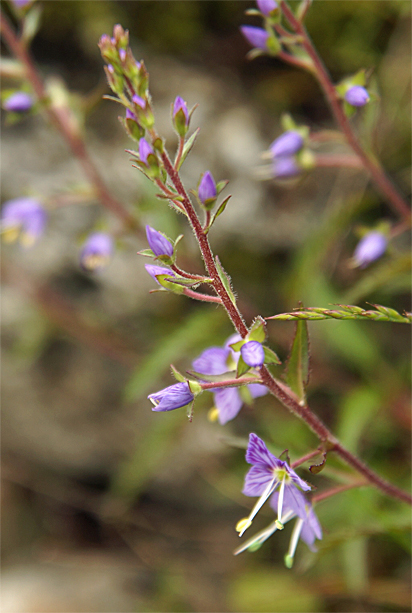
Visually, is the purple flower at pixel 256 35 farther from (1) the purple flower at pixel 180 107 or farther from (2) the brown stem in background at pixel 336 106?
(1) the purple flower at pixel 180 107

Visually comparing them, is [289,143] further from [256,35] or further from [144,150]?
[144,150]

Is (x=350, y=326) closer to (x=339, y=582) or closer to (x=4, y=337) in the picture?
(x=339, y=582)

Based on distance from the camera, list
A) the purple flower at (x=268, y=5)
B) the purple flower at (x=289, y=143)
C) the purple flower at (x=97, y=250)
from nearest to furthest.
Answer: the purple flower at (x=268, y=5), the purple flower at (x=289, y=143), the purple flower at (x=97, y=250)

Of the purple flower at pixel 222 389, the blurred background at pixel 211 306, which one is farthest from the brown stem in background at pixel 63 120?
the purple flower at pixel 222 389

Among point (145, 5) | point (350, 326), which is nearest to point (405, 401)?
point (350, 326)

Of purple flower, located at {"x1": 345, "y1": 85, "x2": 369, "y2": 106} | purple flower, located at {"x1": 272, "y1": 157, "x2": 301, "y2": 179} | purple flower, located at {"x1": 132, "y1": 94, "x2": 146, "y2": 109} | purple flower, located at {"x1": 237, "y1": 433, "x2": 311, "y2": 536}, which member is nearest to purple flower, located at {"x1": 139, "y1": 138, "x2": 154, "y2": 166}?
purple flower, located at {"x1": 132, "y1": 94, "x2": 146, "y2": 109}

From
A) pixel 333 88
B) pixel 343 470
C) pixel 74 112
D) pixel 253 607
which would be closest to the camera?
pixel 343 470
